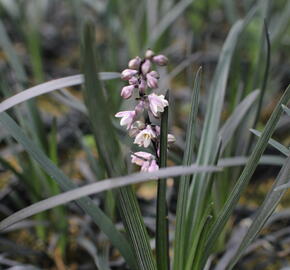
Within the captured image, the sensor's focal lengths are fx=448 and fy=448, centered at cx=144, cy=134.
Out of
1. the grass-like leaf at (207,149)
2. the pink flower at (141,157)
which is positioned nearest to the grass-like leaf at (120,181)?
the pink flower at (141,157)

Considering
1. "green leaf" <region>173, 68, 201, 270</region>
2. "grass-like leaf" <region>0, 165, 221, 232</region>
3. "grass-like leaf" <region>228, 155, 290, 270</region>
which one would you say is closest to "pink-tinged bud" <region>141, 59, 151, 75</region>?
"green leaf" <region>173, 68, 201, 270</region>

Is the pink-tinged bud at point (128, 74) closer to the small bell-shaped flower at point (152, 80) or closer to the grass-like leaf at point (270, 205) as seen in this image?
the small bell-shaped flower at point (152, 80)

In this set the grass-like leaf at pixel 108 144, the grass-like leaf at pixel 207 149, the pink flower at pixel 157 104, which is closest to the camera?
the grass-like leaf at pixel 108 144

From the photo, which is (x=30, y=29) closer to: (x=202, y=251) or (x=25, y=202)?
(x=25, y=202)

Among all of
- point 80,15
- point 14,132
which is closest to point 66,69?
point 80,15

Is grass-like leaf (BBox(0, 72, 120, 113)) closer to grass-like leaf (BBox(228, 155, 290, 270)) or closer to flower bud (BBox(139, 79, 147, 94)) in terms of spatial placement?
flower bud (BBox(139, 79, 147, 94))

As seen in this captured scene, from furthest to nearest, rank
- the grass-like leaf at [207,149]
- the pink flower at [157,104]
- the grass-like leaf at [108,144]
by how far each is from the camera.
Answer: the grass-like leaf at [207,149]
the pink flower at [157,104]
the grass-like leaf at [108,144]
